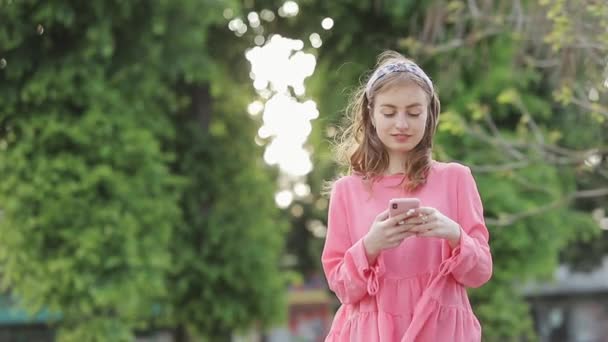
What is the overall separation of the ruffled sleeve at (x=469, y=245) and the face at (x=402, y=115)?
0.17 metres

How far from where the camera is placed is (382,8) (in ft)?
42.9

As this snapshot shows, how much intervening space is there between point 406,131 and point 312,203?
60.2 feet

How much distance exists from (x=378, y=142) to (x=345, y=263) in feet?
1.22

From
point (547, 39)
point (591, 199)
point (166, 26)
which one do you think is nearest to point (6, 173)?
point (166, 26)

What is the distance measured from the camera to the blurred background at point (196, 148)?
11.8 meters

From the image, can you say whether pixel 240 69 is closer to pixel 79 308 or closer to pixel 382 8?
pixel 382 8

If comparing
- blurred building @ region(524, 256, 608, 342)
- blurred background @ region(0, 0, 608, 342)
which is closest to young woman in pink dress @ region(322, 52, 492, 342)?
blurred background @ region(0, 0, 608, 342)

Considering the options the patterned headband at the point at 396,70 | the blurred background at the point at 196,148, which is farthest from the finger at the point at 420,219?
the blurred background at the point at 196,148

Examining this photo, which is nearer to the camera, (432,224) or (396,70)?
(432,224)

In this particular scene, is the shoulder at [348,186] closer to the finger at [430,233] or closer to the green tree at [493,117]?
the finger at [430,233]

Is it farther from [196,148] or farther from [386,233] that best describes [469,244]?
[196,148]

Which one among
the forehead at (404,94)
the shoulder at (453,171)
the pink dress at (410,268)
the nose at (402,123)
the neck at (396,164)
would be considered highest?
the forehead at (404,94)

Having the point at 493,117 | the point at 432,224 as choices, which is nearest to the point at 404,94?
the point at 432,224

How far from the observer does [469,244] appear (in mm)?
2922
